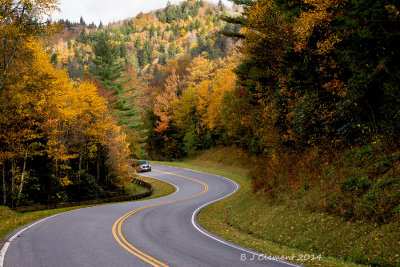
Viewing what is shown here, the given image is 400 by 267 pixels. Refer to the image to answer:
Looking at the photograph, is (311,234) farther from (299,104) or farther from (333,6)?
(333,6)

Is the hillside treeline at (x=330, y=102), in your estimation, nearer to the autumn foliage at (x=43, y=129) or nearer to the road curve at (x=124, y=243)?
the road curve at (x=124, y=243)

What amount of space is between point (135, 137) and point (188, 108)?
1812cm

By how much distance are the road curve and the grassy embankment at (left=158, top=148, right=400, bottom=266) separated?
49.3 inches

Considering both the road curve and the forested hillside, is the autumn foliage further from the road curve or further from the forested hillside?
the road curve

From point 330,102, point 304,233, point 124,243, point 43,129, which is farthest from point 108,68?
point 304,233

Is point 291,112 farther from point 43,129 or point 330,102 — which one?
point 43,129

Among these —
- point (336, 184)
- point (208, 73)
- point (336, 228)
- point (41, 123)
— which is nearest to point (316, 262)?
point (336, 228)

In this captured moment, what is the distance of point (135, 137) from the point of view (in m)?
41.1

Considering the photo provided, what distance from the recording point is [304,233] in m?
11.3

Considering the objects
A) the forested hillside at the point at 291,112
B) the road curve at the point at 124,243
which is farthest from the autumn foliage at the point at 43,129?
the road curve at the point at 124,243

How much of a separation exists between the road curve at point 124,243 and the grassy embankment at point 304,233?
1.25m

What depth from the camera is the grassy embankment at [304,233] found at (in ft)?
28.0

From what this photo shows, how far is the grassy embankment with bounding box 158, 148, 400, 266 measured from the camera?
852 cm

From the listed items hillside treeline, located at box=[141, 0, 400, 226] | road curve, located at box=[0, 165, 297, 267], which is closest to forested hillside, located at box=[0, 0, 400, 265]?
hillside treeline, located at box=[141, 0, 400, 226]
